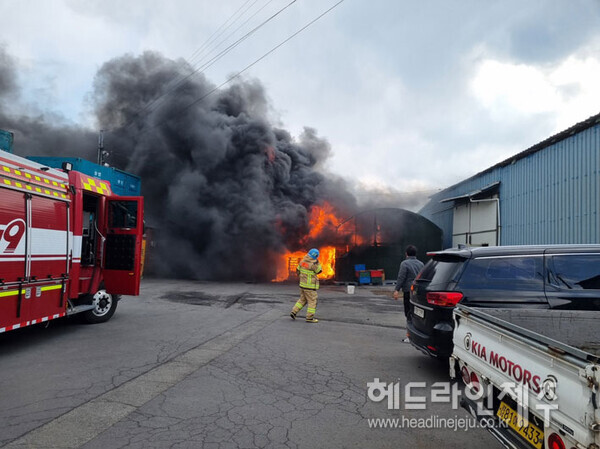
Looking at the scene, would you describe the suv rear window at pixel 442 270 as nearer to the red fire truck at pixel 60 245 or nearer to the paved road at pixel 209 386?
the paved road at pixel 209 386

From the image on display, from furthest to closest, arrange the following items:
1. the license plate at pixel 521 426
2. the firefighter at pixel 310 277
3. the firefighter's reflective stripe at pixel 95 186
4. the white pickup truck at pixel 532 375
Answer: the firefighter at pixel 310 277, the firefighter's reflective stripe at pixel 95 186, the license plate at pixel 521 426, the white pickup truck at pixel 532 375

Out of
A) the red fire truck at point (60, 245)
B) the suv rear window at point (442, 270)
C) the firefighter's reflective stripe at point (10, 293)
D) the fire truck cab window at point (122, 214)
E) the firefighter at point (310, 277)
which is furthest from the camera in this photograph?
the firefighter at point (310, 277)

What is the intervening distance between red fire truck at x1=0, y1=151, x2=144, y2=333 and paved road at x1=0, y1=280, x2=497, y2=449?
0.59 m

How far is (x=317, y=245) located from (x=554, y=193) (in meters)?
11.0

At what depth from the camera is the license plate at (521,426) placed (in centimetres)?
200

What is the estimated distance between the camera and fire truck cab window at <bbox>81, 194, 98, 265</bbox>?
6.89m

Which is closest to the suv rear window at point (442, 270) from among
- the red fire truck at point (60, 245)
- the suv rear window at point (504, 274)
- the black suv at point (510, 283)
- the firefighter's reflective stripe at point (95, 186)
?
the black suv at point (510, 283)

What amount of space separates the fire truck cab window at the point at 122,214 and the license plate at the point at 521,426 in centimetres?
645

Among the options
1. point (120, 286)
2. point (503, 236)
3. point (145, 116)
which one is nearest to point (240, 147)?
point (145, 116)

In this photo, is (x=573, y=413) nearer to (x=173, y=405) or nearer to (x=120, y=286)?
(x=173, y=405)

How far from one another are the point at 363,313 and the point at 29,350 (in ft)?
22.7

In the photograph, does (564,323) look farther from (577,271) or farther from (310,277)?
(310,277)

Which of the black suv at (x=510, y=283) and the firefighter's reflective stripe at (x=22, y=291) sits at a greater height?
the black suv at (x=510, y=283)

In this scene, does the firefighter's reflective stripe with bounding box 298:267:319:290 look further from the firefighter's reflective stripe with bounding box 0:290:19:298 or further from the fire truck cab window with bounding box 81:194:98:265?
the firefighter's reflective stripe with bounding box 0:290:19:298
